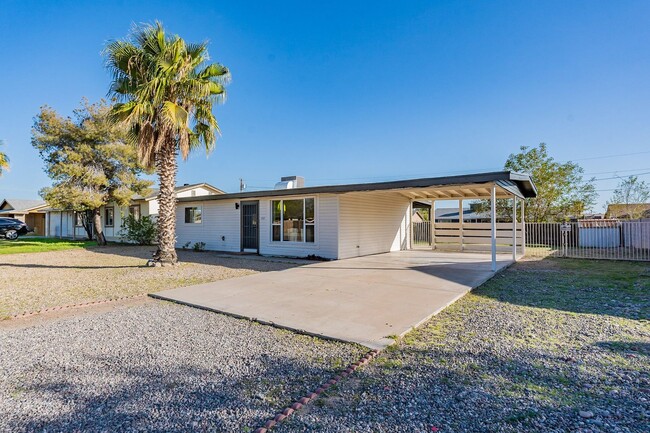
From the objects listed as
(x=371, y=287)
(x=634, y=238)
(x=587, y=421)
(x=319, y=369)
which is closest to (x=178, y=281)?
(x=371, y=287)

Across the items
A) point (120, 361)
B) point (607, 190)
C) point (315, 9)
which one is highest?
point (315, 9)

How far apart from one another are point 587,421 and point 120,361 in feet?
13.3

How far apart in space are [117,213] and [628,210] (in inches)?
1444

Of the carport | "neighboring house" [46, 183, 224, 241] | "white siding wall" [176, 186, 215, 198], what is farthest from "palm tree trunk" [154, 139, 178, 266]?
"white siding wall" [176, 186, 215, 198]

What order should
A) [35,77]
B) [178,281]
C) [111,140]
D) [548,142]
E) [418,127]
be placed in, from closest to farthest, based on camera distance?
[178,281], [35,77], [111,140], [418,127], [548,142]

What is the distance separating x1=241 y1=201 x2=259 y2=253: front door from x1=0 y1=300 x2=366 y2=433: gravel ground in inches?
351

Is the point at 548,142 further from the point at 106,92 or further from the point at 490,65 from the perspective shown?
the point at 106,92

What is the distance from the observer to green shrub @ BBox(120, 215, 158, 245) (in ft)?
59.9

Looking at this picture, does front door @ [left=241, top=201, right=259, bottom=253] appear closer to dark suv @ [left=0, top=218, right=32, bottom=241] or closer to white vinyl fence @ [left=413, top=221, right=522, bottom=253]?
white vinyl fence @ [left=413, top=221, right=522, bottom=253]

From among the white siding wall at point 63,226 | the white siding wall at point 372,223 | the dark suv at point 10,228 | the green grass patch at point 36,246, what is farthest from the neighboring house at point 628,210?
the dark suv at point 10,228

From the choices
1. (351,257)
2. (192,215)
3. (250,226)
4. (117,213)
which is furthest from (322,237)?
(117,213)

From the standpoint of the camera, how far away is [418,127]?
20.9m

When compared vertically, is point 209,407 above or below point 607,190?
below

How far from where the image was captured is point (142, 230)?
18.2m
